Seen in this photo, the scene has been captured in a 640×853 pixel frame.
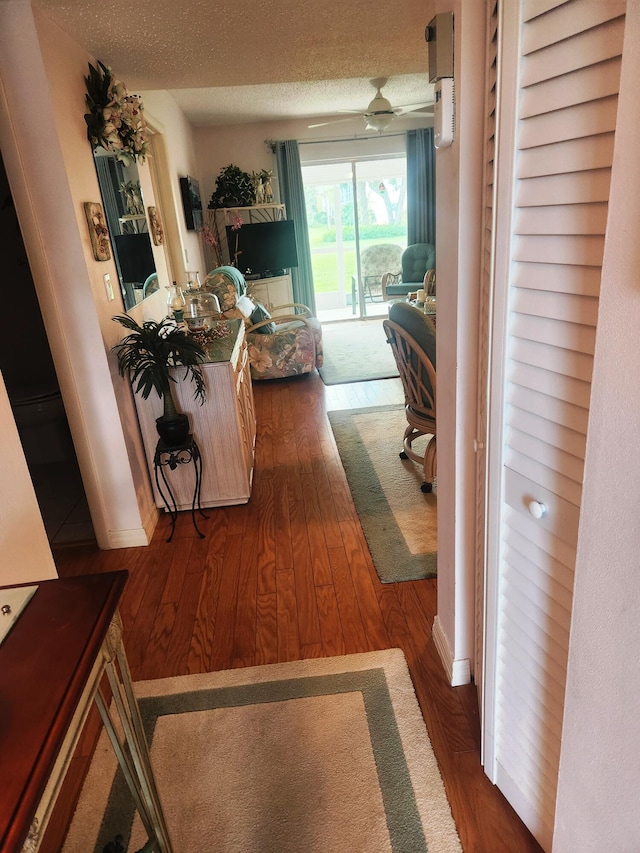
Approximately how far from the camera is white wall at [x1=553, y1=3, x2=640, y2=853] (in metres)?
0.72

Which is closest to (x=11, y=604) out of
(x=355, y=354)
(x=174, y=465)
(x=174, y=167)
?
(x=174, y=465)

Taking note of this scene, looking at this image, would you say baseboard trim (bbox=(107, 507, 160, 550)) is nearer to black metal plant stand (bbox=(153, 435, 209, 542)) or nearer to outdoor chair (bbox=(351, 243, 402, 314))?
black metal plant stand (bbox=(153, 435, 209, 542))

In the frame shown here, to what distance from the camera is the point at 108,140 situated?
249 cm

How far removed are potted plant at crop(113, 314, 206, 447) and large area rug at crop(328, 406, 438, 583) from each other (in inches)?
41.7

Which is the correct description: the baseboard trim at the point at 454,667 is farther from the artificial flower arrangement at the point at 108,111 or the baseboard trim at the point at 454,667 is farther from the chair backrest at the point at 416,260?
the chair backrest at the point at 416,260

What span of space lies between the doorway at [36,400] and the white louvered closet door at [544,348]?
2.44 metres

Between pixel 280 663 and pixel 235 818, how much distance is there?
546mm

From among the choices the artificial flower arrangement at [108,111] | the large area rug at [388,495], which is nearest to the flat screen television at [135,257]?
the artificial flower arrangement at [108,111]

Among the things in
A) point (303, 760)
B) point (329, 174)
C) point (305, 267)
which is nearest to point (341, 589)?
point (303, 760)

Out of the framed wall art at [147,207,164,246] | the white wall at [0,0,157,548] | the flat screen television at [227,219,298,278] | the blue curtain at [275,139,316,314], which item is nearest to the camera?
the white wall at [0,0,157,548]

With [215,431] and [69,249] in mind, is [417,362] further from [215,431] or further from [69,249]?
[69,249]

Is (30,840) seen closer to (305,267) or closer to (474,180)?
(474,180)

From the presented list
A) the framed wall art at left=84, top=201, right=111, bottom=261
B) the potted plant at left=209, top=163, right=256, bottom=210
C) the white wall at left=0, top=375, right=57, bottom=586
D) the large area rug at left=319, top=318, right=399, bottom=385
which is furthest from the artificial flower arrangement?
the potted plant at left=209, top=163, right=256, bottom=210

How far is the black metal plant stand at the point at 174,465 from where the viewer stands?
2753mm
